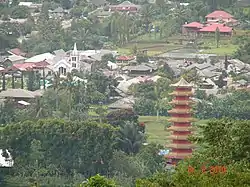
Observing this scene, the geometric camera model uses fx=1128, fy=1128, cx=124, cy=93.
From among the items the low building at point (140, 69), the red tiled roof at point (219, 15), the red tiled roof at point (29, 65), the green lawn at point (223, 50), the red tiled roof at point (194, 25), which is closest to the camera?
the low building at point (140, 69)

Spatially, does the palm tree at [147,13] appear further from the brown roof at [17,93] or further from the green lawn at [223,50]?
the brown roof at [17,93]

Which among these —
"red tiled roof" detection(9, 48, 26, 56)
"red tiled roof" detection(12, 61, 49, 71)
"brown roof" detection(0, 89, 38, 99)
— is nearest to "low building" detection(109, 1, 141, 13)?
"red tiled roof" detection(9, 48, 26, 56)

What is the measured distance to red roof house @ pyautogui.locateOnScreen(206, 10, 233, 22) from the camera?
53781mm

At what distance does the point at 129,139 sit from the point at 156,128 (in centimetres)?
488

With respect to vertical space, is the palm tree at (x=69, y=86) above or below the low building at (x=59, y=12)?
below

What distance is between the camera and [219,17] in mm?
53781

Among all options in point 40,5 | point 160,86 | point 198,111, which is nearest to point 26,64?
point 160,86

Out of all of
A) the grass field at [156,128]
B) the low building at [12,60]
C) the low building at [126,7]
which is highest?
the low building at [126,7]

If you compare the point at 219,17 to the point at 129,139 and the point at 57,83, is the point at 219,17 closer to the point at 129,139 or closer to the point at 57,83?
the point at 57,83

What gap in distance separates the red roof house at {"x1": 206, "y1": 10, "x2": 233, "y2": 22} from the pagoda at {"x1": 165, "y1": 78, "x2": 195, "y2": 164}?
23.4m

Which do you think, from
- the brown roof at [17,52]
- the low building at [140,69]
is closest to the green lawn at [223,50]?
the low building at [140,69]

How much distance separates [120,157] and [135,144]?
140 cm

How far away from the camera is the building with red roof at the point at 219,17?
53781mm

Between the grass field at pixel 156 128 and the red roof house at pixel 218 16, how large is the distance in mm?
17001
